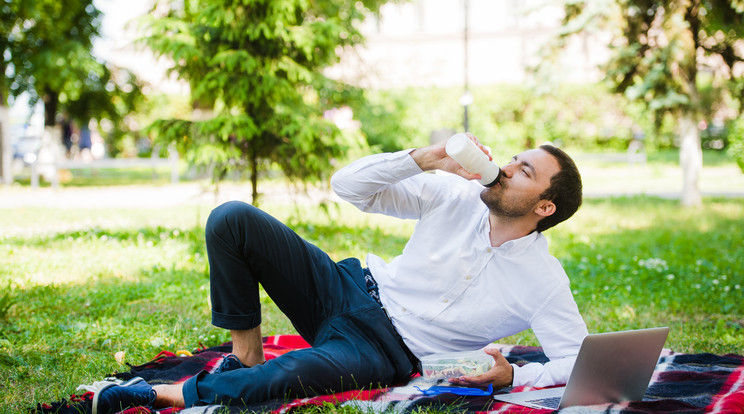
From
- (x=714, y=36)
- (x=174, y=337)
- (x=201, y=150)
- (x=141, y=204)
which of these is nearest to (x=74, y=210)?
(x=141, y=204)

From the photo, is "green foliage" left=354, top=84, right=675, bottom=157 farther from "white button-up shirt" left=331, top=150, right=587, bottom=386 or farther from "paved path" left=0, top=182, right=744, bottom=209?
"white button-up shirt" left=331, top=150, right=587, bottom=386

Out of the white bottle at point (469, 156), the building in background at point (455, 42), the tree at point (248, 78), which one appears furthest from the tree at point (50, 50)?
the white bottle at point (469, 156)

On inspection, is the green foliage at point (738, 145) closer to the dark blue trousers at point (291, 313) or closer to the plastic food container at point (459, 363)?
the plastic food container at point (459, 363)

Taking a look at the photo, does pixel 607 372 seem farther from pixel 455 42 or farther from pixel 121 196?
pixel 455 42

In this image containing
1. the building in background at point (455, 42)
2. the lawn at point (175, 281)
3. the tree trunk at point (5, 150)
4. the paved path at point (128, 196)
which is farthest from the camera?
the building in background at point (455, 42)

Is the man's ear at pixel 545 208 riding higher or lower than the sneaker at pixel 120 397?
higher

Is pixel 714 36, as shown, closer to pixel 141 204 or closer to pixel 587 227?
pixel 587 227

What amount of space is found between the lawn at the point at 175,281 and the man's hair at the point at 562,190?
1343 mm

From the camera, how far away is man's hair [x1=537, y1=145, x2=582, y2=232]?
8.38 ft

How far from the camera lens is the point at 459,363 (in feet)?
8.57

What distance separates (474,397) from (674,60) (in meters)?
8.54

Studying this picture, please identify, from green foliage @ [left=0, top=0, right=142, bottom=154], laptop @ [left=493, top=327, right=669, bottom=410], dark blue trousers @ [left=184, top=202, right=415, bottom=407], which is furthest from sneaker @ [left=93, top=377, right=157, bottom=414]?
green foliage @ [left=0, top=0, right=142, bottom=154]

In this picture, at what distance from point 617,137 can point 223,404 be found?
71.6ft

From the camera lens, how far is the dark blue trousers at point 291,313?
2.33 m
